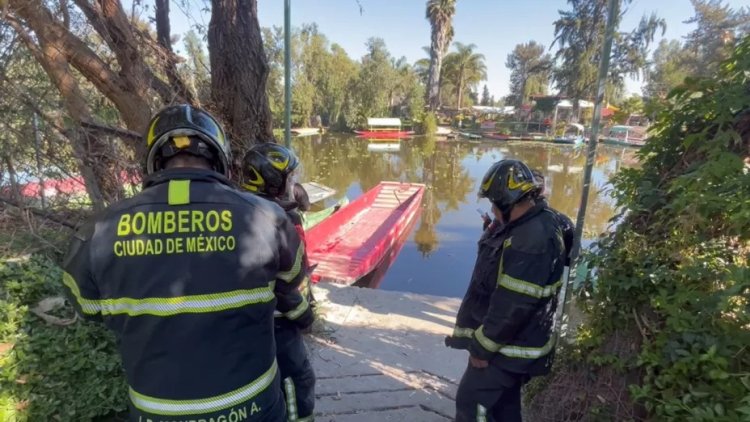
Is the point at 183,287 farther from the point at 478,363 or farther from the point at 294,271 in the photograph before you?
the point at 478,363

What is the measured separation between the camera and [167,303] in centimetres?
129

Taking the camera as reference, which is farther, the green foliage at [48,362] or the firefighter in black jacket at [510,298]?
the firefighter in black jacket at [510,298]

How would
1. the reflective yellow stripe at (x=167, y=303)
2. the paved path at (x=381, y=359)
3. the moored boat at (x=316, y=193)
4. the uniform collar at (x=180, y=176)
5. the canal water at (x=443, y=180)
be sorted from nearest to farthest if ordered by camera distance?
the reflective yellow stripe at (x=167, y=303)
the uniform collar at (x=180, y=176)
the paved path at (x=381, y=359)
the canal water at (x=443, y=180)
the moored boat at (x=316, y=193)

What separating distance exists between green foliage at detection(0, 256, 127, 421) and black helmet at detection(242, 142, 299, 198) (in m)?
1.23

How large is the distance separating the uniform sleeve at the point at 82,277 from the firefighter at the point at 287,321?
36.1 inches

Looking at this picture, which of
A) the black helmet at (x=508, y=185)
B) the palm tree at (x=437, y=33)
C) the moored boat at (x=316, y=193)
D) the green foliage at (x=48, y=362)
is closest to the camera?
the green foliage at (x=48, y=362)

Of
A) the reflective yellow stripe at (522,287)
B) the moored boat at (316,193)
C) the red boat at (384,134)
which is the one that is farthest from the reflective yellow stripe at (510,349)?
the red boat at (384,134)

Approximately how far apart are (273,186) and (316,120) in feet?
158

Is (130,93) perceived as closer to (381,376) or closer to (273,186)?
(273,186)

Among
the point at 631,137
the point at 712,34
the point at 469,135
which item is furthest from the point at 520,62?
the point at 712,34

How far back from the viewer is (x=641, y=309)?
219cm

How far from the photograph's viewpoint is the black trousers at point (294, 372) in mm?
2383

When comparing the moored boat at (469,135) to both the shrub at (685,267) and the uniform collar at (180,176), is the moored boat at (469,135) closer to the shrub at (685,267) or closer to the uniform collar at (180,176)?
the shrub at (685,267)

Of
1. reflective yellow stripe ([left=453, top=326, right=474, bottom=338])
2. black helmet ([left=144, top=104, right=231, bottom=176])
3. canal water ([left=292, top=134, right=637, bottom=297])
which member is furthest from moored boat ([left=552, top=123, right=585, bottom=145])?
black helmet ([left=144, top=104, right=231, bottom=176])
